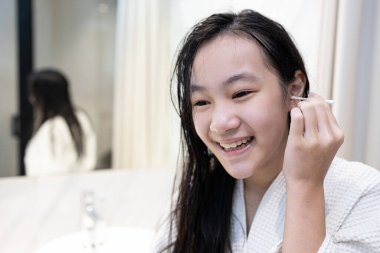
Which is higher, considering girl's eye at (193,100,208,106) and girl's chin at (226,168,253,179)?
girl's eye at (193,100,208,106)

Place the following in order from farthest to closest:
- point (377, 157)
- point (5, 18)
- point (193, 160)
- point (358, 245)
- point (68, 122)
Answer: point (68, 122) < point (5, 18) < point (377, 157) < point (193, 160) < point (358, 245)

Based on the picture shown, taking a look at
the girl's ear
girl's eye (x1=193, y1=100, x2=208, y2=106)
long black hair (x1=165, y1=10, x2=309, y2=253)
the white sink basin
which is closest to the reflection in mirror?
the white sink basin

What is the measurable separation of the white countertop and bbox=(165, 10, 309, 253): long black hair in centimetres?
44

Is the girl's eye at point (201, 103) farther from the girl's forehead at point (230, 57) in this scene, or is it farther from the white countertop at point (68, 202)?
the white countertop at point (68, 202)

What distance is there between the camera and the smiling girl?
629 mm

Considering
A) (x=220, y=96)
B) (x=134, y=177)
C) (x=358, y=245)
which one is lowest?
(x=134, y=177)

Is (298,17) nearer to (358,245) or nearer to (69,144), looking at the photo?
(358,245)

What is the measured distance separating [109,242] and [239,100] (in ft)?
2.49

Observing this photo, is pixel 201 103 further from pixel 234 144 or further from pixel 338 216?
pixel 338 216

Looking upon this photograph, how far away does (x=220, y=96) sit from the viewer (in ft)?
2.29

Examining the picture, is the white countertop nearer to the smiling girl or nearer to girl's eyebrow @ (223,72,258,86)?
the smiling girl

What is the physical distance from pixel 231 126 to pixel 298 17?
1.78 feet

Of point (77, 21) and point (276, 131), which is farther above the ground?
point (77, 21)

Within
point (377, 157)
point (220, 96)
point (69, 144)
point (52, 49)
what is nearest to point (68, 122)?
point (69, 144)
